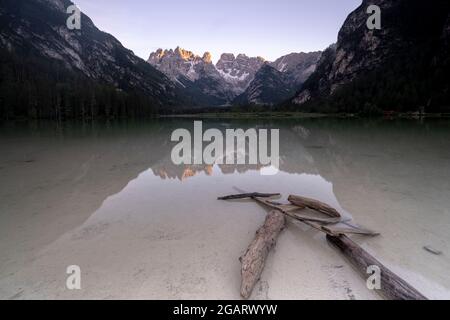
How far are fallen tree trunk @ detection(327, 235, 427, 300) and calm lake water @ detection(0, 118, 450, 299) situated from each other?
224 mm

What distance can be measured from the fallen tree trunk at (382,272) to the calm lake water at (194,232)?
8.8 inches

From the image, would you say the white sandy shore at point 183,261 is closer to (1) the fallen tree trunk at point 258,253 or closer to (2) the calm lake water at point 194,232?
(2) the calm lake water at point 194,232

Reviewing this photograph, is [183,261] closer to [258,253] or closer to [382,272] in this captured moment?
[258,253]

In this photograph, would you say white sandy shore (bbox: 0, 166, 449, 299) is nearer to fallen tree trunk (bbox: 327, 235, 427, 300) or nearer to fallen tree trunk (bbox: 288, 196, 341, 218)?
fallen tree trunk (bbox: 327, 235, 427, 300)

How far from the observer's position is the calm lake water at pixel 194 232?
5.65 m

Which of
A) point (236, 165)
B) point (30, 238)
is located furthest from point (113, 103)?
point (30, 238)

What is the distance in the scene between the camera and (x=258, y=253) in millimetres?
6312

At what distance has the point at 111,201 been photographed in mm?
11172

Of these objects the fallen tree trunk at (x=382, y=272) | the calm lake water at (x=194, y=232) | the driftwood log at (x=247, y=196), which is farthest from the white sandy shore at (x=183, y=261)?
the driftwood log at (x=247, y=196)

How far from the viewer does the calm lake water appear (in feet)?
18.5

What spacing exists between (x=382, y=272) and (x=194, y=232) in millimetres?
4904

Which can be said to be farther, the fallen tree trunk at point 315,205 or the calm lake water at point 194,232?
the fallen tree trunk at point 315,205

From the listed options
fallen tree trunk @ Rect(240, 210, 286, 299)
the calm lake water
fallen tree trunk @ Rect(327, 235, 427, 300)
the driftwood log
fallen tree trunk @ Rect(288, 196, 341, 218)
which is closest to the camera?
fallen tree trunk @ Rect(327, 235, 427, 300)

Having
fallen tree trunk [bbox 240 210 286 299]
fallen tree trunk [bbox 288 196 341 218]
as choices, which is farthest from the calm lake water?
fallen tree trunk [bbox 288 196 341 218]
